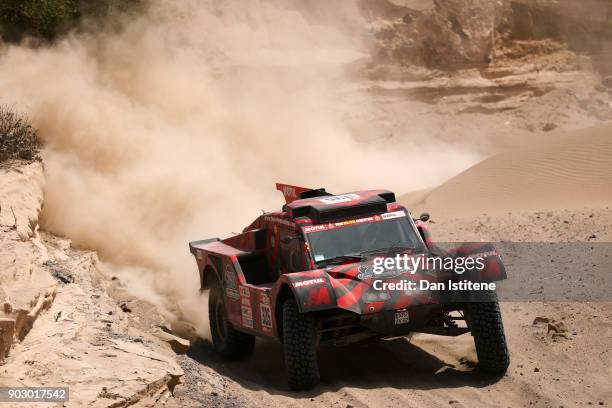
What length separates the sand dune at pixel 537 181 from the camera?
65.0 ft

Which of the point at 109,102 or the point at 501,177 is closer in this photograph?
the point at 109,102

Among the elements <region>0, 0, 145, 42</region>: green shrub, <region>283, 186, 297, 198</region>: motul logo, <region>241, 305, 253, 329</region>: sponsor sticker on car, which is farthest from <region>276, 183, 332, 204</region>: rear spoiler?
<region>0, 0, 145, 42</region>: green shrub

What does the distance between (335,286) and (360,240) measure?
3.85 feet

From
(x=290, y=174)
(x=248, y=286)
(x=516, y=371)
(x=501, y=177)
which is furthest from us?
(x=290, y=174)

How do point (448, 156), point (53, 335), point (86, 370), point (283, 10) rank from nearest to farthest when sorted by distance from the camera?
1. point (86, 370)
2. point (53, 335)
3. point (448, 156)
4. point (283, 10)

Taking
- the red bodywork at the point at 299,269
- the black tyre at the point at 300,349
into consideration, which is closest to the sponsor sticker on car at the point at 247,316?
the red bodywork at the point at 299,269

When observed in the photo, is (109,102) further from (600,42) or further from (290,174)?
(600,42)

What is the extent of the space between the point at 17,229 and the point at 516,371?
692 cm

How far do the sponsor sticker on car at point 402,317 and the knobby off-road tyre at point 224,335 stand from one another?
8.47 ft

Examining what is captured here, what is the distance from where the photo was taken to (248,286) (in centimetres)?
1055

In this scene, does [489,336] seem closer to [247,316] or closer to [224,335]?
[247,316]

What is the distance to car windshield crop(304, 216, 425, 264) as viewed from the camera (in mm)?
10070

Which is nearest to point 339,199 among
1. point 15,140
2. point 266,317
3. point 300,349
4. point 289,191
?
point 266,317

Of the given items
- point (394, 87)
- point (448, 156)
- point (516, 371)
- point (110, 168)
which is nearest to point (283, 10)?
point (394, 87)
